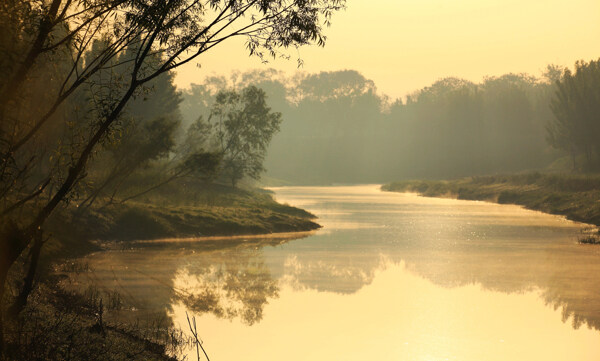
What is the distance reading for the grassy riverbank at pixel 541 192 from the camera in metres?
59.5

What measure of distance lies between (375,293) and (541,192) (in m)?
55.1

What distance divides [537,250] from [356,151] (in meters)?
152

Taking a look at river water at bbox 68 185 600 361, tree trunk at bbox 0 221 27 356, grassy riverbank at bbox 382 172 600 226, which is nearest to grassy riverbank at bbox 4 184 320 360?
tree trunk at bbox 0 221 27 356

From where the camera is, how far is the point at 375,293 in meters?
25.4

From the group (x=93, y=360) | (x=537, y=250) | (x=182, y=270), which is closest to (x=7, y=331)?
(x=93, y=360)

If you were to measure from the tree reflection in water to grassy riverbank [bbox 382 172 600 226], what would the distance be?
31643 mm

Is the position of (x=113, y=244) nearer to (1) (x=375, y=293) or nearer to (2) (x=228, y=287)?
(2) (x=228, y=287)

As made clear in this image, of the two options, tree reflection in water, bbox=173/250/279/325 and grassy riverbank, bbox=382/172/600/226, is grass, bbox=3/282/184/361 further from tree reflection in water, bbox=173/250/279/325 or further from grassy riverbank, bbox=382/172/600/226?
grassy riverbank, bbox=382/172/600/226

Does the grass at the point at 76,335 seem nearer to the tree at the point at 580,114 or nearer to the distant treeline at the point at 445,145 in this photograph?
the tree at the point at 580,114

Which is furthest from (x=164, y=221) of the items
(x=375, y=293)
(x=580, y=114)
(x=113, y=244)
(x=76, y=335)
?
(x=580, y=114)

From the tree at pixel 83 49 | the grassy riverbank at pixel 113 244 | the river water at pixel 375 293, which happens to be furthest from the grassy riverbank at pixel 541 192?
the tree at pixel 83 49

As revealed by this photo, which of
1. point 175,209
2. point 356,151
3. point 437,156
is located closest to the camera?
point 175,209

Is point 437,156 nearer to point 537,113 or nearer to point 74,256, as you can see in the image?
point 537,113

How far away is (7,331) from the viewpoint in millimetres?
13461
